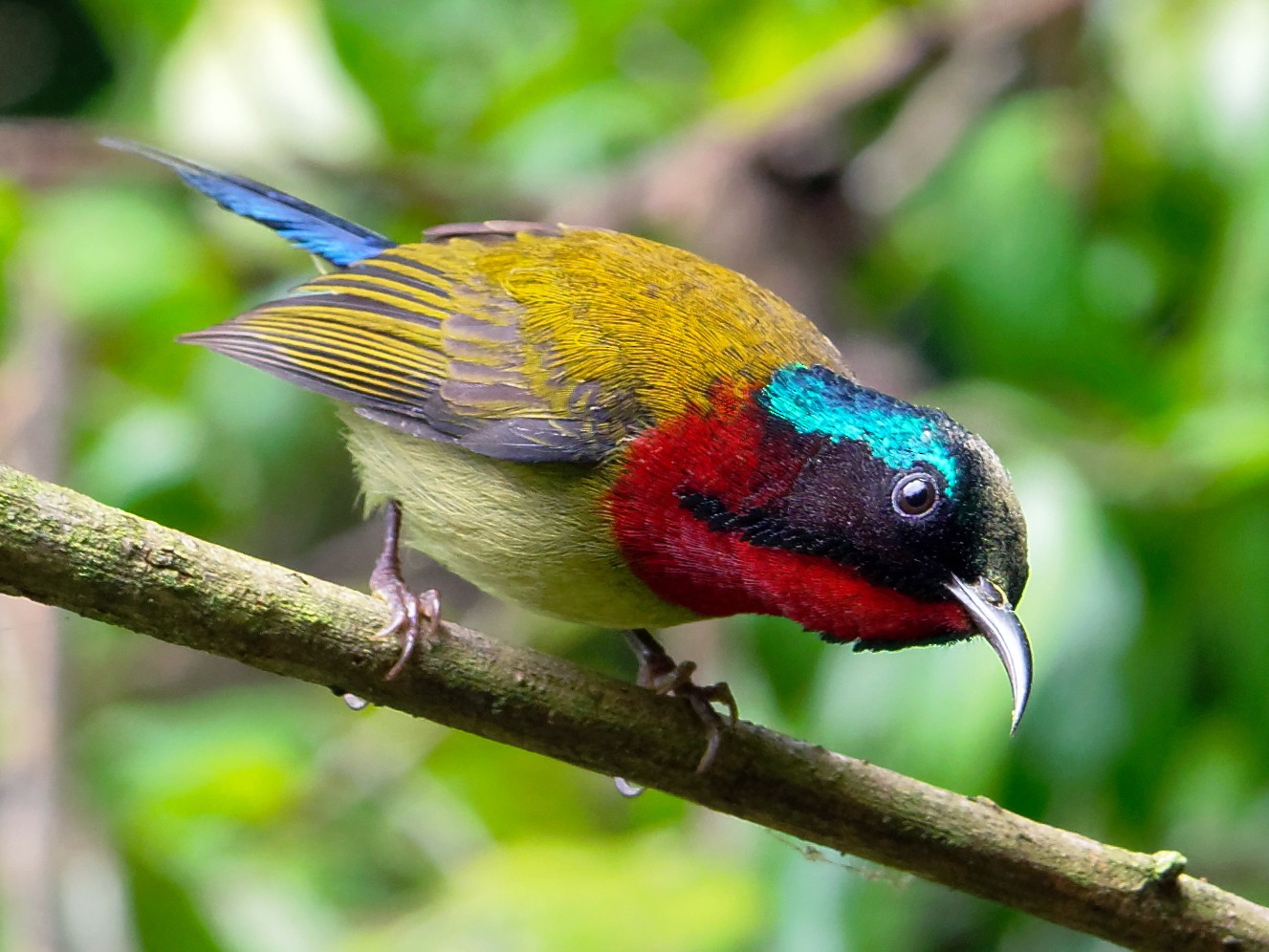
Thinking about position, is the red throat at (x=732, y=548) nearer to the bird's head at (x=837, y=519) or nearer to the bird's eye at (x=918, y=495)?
Result: the bird's head at (x=837, y=519)

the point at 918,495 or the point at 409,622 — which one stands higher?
the point at 918,495

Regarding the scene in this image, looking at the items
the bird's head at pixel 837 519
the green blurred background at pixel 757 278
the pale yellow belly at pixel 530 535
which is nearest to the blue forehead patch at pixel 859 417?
the bird's head at pixel 837 519

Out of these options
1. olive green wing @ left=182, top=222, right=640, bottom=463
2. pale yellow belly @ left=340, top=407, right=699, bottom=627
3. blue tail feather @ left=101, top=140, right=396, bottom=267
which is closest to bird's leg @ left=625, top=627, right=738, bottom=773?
pale yellow belly @ left=340, top=407, right=699, bottom=627

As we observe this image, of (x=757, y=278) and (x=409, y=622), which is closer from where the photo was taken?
(x=409, y=622)

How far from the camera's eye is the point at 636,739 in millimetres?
2531

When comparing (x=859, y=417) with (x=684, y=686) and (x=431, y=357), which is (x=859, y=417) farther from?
(x=431, y=357)

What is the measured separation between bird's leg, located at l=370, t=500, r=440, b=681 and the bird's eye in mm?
827

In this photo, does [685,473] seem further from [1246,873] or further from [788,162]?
[788,162]

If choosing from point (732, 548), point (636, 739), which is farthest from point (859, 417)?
point (636, 739)

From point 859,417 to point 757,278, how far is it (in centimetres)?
238

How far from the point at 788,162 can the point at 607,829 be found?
242 cm

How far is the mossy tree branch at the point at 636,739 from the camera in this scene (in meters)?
2.09

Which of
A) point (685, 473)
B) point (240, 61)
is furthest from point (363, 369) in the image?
point (240, 61)

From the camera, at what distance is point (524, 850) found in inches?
158
